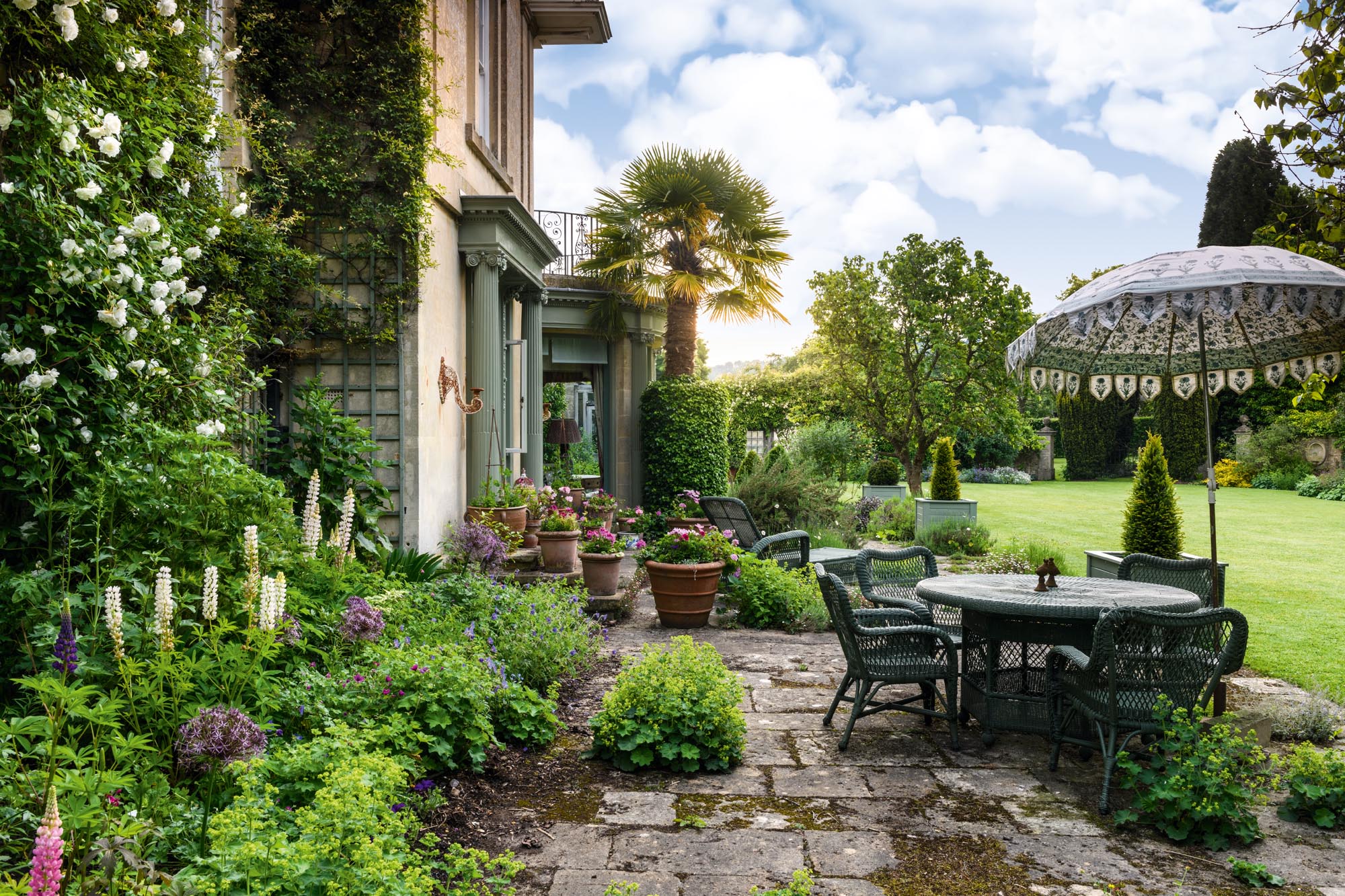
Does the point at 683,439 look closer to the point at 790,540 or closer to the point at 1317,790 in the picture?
the point at 790,540

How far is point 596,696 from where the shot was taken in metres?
5.08

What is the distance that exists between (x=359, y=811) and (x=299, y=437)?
4.17 meters

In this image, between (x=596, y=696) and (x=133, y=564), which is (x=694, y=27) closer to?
(x=596, y=696)

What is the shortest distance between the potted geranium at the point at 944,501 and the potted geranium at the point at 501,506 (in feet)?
23.7

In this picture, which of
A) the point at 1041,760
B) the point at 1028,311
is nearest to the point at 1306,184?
the point at 1041,760

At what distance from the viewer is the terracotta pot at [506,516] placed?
7750mm

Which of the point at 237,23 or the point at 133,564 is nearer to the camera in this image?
the point at 133,564

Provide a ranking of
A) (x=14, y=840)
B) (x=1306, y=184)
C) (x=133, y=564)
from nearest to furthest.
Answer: (x=14, y=840), (x=133, y=564), (x=1306, y=184)

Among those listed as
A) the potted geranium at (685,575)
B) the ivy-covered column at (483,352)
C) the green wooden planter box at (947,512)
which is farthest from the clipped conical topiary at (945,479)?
the ivy-covered column at (483,352)

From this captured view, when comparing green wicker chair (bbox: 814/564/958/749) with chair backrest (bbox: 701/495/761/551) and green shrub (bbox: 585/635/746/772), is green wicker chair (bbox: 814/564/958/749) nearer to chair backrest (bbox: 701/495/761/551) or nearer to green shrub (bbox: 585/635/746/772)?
green shrub (bbox: 585/635/746/772)

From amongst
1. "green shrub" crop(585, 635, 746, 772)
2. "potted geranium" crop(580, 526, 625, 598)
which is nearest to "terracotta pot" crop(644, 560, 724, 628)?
"potted geranium" crop(580, 526, 625, 598)

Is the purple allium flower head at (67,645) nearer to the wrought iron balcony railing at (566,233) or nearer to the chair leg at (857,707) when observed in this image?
the chair leg at (857,707)

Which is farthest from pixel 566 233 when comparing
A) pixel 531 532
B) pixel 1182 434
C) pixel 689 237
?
pixel 1182 434

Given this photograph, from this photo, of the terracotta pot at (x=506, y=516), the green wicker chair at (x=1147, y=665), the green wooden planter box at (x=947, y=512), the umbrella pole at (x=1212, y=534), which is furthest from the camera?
the green wooden planter box at (x=947, y=512)
